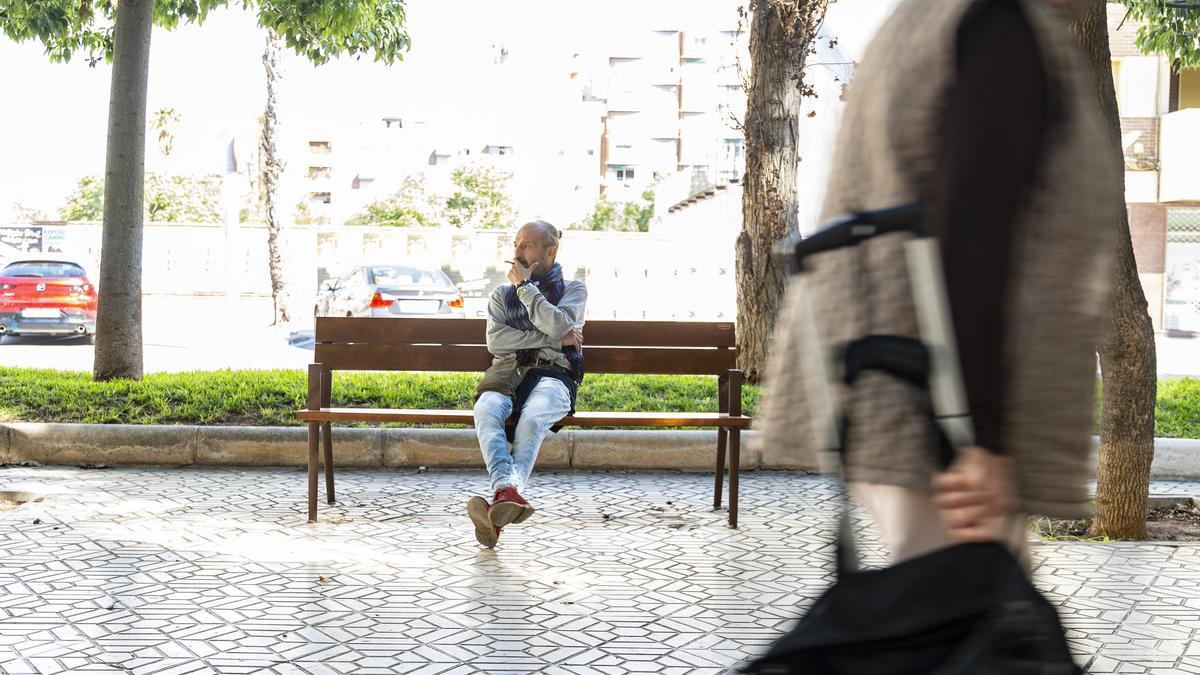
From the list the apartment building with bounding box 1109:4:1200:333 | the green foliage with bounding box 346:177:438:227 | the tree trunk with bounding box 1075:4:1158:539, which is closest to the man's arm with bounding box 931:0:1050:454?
the tree trunk with bounding box 1075:4:1158:539

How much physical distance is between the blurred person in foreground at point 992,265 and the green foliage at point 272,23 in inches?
437

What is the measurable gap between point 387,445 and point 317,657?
4.55m

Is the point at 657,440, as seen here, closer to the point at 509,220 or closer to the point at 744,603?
the point at 744,603

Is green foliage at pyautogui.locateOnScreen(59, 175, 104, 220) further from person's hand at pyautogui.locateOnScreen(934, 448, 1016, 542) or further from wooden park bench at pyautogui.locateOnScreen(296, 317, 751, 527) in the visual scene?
person's hand at pyautogui.locateOnScreen(934, 448, 1016, 542)

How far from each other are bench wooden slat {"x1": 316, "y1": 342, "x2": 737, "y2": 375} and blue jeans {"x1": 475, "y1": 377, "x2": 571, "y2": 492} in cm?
90

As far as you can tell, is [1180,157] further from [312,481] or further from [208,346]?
[312,481]

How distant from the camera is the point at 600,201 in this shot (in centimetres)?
8088

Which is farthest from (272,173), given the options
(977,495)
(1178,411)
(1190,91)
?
(977,495)

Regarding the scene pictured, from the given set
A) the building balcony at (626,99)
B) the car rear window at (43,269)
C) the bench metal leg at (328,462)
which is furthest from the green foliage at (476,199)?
the bench metal leg at (328,462)

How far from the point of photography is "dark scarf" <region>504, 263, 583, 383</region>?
7102 millimetres

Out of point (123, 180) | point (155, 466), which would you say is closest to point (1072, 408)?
point (155, 466)

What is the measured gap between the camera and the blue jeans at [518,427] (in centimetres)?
648

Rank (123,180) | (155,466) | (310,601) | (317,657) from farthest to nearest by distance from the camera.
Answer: (123,180), (155,466), (310,601), (317,657)

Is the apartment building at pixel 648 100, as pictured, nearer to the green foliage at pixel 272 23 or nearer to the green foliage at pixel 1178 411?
the green foliage at pixel 272 23
